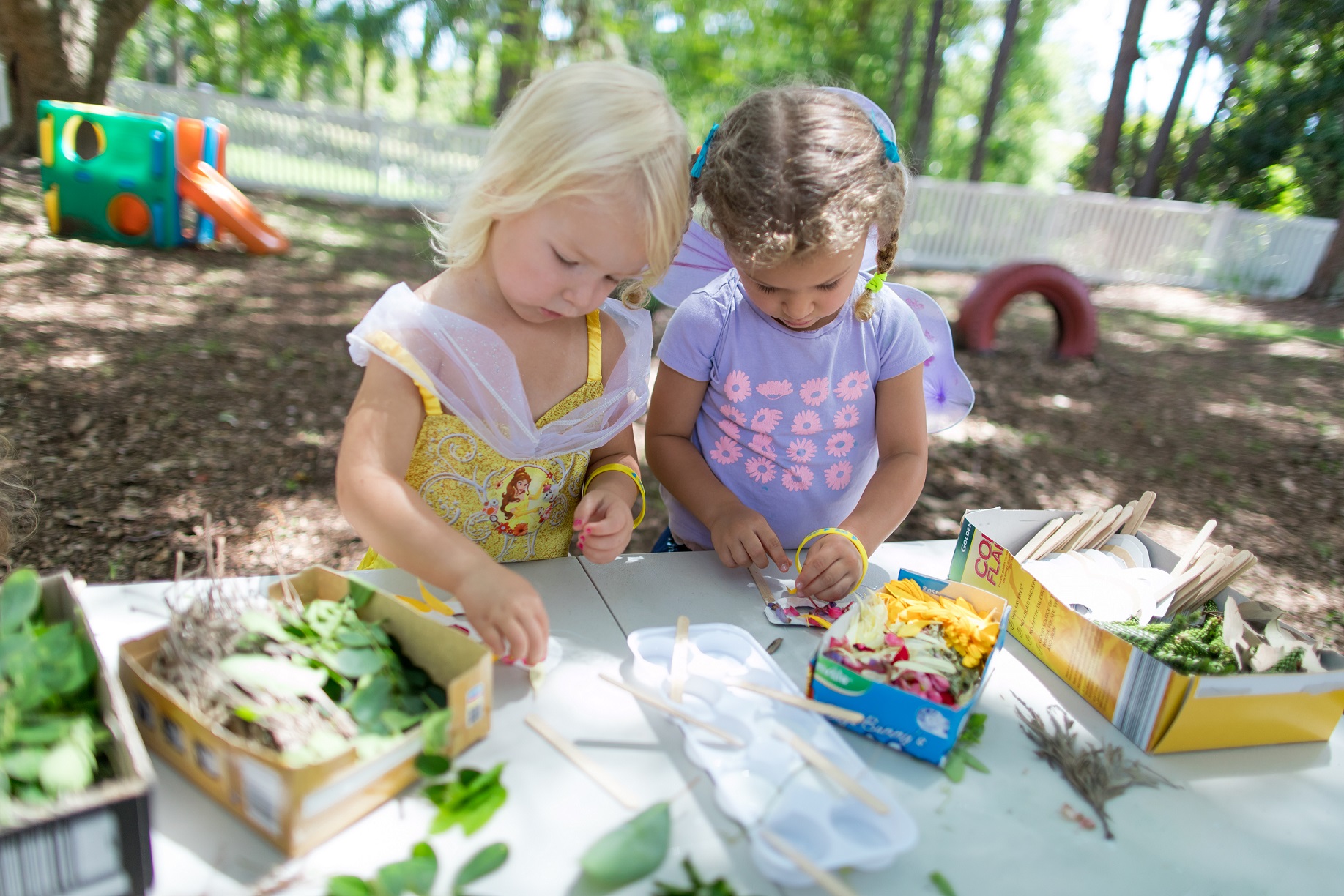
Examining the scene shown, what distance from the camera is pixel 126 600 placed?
3.74 ft

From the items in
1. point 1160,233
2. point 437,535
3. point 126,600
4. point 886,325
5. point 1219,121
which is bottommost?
point 126,600

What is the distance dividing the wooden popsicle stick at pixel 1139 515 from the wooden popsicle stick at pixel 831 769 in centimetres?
85

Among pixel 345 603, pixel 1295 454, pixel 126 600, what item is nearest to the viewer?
pixel 345 603

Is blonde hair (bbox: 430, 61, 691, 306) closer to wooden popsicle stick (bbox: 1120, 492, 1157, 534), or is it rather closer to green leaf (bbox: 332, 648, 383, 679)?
green leaf (bbox: 332, 648, 383, 679)

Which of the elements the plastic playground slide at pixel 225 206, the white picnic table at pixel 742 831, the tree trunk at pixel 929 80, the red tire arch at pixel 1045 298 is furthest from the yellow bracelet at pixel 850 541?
the tree trunk at pixel 929 80

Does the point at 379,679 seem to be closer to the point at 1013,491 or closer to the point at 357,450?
the point at 357,450

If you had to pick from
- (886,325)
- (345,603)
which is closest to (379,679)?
(345,603)

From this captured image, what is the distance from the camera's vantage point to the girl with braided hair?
4.22 feet

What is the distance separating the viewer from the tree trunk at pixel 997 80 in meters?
11.9

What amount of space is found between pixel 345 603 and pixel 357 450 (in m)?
0.25

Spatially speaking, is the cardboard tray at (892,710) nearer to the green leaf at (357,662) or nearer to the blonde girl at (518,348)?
the blonde girl at (518,348)

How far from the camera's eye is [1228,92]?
15.1m

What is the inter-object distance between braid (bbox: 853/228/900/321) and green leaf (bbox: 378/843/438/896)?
1.20 metres

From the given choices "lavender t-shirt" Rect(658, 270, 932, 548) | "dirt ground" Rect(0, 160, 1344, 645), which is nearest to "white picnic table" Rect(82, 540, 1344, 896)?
"lavender t-shirt" Rect(658, 270, 932, 548)
